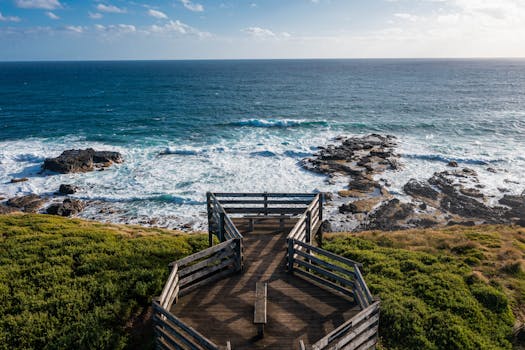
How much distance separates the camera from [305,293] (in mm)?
9359

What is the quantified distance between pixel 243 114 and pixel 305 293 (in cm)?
5955

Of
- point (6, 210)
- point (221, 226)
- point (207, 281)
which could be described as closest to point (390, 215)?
point (221, 226)

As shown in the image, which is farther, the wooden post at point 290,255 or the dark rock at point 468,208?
the dark rock at point 468,208

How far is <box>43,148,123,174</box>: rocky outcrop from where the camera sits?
36031mm

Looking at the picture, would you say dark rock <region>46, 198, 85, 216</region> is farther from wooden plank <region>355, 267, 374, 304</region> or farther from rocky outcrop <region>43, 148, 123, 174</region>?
wooden plank <region>355, 267, 374, 304</region>

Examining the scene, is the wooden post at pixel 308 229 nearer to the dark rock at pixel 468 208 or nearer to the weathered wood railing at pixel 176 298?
the weathered wood railing at pixel 176 298

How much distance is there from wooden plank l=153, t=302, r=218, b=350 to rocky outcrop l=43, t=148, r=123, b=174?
33770 millimetres

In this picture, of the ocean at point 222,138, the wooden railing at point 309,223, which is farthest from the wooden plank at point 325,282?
the ocean at point 222,138

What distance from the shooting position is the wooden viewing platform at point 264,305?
7434mm

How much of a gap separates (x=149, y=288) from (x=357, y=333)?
717 centimetres

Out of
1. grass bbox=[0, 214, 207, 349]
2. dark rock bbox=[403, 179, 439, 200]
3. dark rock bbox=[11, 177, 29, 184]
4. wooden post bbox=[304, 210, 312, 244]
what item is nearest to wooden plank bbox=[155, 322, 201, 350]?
grass bbox=[0, 214, 207, 349]

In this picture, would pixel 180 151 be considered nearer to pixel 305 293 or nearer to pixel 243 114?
pixel 243 114

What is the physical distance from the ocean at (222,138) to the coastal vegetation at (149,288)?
12.0m

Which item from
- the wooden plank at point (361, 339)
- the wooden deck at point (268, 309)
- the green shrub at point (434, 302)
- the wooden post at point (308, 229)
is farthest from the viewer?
the wooden post at point (308, 229)
